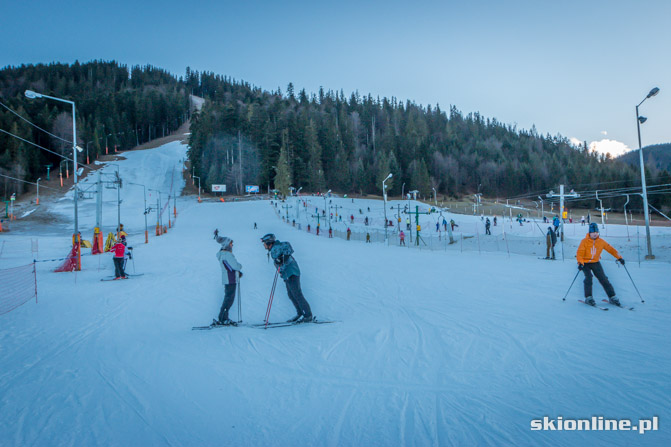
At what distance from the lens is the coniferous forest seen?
78375 millimetres

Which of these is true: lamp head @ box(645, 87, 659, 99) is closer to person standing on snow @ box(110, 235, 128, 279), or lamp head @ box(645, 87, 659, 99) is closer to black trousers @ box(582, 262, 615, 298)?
black trousers @ box(582, 262, 615, 298)

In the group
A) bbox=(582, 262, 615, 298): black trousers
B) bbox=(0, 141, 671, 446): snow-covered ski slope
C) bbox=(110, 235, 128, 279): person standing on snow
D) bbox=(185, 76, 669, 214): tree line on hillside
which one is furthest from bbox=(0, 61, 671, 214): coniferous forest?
bbox=(582, 262, 615, 298): black trousers

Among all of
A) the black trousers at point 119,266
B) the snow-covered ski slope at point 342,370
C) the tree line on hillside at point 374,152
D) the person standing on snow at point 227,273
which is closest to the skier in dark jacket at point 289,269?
the snow-covered ski slope at point 342,370

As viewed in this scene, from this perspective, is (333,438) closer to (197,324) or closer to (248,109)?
(197,324)

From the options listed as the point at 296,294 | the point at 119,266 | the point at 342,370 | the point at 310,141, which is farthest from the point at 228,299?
the point at 310,141

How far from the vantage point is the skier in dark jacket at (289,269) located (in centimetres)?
619

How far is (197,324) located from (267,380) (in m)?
3.13

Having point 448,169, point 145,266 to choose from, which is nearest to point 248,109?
point 448,169

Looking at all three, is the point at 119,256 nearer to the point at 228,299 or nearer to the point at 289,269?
the point at 228,299

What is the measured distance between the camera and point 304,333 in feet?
19.4

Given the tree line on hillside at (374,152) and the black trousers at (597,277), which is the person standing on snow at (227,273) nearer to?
the black trousers at (597,277)

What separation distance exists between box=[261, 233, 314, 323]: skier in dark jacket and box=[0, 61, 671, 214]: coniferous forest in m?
56.6

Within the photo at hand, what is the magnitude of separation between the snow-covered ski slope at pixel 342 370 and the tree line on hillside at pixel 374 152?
64.7 m

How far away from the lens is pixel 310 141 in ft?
298
